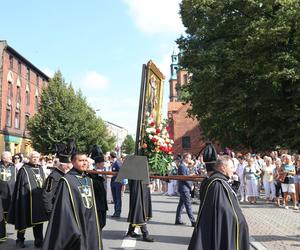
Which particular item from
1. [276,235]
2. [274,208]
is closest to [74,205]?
[276,235]

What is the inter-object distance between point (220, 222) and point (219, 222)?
0.01 metres

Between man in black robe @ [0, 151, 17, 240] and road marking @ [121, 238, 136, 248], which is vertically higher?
man in black robe @ [0, 151, 17, 240]

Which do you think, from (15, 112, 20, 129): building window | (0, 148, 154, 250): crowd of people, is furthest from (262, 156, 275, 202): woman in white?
(15, 112, 20, 129): building window

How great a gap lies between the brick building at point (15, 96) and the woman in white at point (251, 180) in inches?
1245

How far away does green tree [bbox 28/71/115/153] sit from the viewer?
41.7 meters

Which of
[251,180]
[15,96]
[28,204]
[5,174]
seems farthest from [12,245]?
[15,96]

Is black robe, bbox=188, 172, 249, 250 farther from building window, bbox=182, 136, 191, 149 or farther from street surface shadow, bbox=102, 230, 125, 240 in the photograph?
building window, bbox=182, 136, 191, 149

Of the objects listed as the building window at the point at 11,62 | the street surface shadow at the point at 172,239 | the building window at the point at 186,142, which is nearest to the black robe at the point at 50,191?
the street surface shadow at the point at 172,239

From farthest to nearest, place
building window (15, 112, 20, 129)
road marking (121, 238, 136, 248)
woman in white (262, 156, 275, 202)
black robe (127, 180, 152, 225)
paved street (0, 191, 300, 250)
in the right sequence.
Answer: building window (15, 112, 20, 129), woman in white (262, 156, 275, 202), black robe (127, 180, 152, 225), paved street (0, 191, 300, 250), road marking (121, 238, 136, 248)

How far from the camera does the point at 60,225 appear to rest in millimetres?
4965

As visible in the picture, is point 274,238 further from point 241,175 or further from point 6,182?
point 241,175

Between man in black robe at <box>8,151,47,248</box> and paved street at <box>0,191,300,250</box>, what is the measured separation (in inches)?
13.7

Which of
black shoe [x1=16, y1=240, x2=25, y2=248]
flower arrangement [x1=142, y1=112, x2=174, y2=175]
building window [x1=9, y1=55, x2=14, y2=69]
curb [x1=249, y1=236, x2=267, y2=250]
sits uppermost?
building window [x1=9, y1=55, x2=14, y2=69]

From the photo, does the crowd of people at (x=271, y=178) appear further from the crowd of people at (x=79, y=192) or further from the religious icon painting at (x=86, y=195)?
the religious icon painting at (x=86, y=195)
